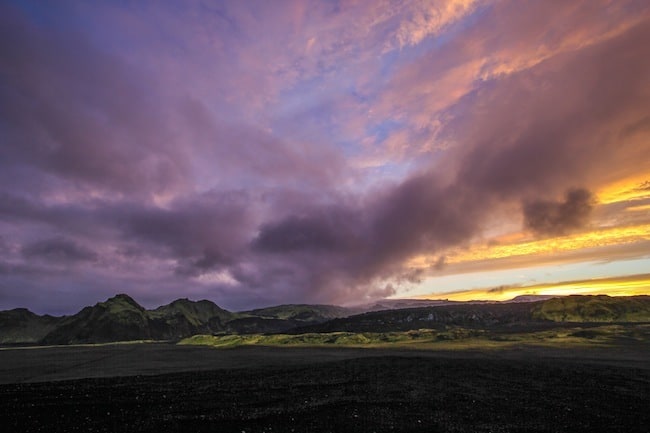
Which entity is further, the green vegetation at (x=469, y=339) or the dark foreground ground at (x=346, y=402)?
the green vegetation at (x=469, y=339)

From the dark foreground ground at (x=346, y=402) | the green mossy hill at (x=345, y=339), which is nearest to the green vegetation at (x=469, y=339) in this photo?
the green mossy hill at (x=345, y=339)

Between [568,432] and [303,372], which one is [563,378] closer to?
[568,432]

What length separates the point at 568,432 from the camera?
27.5 metres

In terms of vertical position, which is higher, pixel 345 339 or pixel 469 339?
pixel 345 339

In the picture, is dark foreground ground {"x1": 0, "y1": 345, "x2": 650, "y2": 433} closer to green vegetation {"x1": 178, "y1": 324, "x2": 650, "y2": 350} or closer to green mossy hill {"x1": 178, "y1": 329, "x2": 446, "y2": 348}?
green vegetation {"x1": 178, "y1": 324, "x2": 650, "y2": 350}

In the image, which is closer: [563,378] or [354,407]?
[354,407]

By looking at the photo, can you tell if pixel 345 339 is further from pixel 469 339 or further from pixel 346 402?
pixel 346 402

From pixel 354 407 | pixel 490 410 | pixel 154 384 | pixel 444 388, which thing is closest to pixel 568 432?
pixel 490 410

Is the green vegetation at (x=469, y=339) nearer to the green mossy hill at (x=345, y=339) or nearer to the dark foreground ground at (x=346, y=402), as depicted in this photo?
the green mossy hill at (x=345, y=339)

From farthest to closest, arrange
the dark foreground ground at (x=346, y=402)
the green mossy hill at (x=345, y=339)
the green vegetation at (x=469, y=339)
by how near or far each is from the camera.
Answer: the green mossy hill at (x=345, y=339) < the green vegetation at (x=469, y=339) < the dark foreground ground at (x=346, y=402)

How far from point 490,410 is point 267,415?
19.0 metres

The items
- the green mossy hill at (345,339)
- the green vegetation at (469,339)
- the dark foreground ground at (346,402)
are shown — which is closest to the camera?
the dark foreground ground at (346,402)

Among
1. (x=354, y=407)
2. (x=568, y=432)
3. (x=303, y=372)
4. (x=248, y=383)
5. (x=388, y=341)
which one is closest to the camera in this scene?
(x=568, y=432)

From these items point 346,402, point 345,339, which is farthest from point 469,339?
point 346,402
